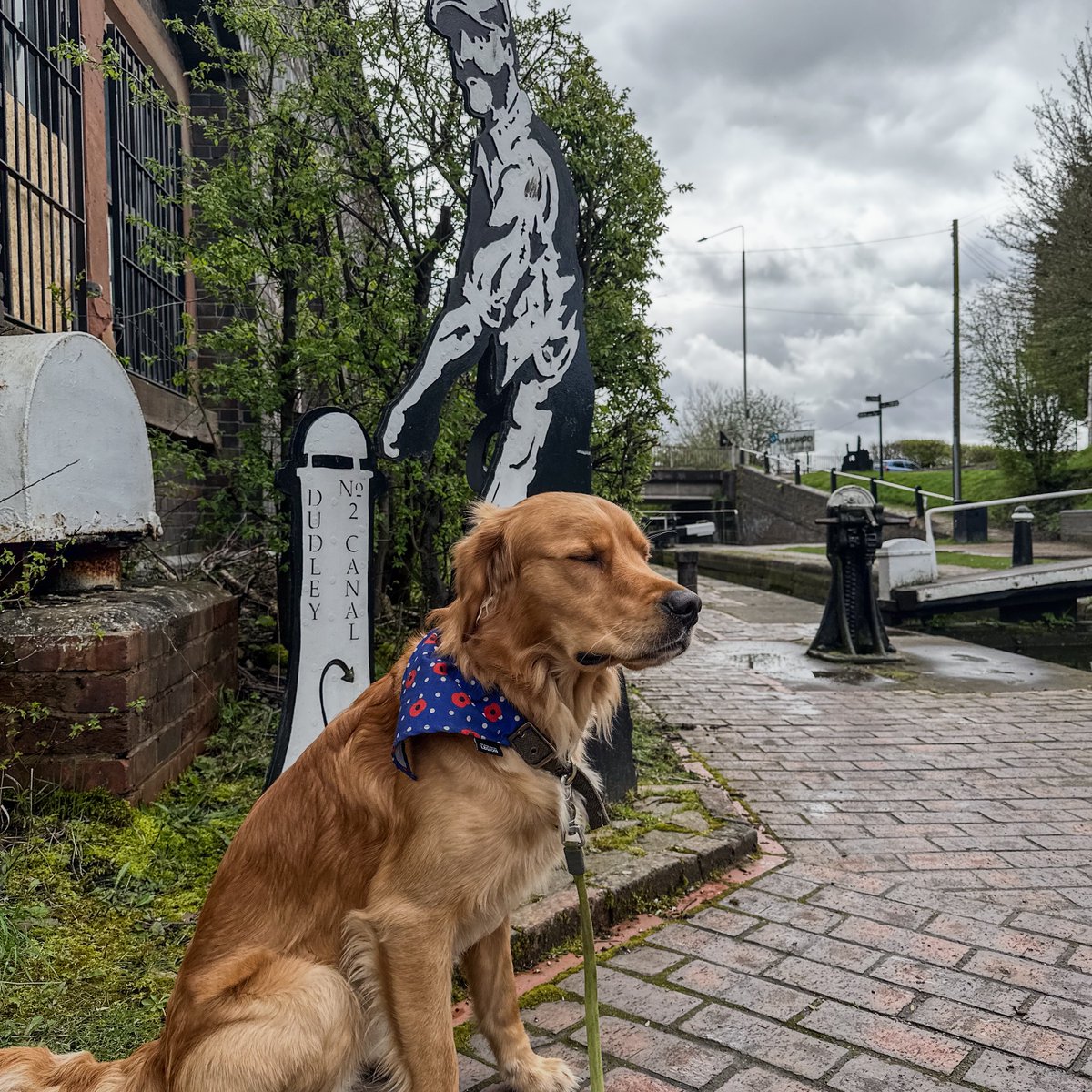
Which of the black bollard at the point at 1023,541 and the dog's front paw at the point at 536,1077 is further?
the black bollard at the point at 1023,541

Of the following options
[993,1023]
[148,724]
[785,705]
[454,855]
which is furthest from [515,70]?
[785,705]

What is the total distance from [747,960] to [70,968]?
2.16m

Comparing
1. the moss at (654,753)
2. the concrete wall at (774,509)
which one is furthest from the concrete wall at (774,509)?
the moss at (654,753)

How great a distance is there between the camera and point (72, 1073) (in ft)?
5.86

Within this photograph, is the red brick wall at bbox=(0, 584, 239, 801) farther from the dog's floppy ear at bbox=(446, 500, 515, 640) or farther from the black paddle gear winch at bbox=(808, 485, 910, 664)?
the black paddle gear winch at bbox=(808, 485, 910, 664)

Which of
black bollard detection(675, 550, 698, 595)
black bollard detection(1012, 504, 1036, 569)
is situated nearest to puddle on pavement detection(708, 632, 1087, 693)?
black bollard detection(675, 550, 698, 595)

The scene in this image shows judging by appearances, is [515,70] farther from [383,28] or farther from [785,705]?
[785,705]

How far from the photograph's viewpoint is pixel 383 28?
5473mm

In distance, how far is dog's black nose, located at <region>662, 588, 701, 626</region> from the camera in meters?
2.01

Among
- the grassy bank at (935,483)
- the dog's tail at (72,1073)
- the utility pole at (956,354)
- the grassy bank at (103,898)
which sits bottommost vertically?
the grassy bank at (103,898)

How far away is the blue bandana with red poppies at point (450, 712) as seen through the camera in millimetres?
1959

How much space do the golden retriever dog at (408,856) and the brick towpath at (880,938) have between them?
525 millimetres

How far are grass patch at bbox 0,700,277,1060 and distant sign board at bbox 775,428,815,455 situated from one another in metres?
43.3

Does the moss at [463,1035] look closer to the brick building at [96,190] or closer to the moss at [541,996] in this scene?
the moss at [541,996]
